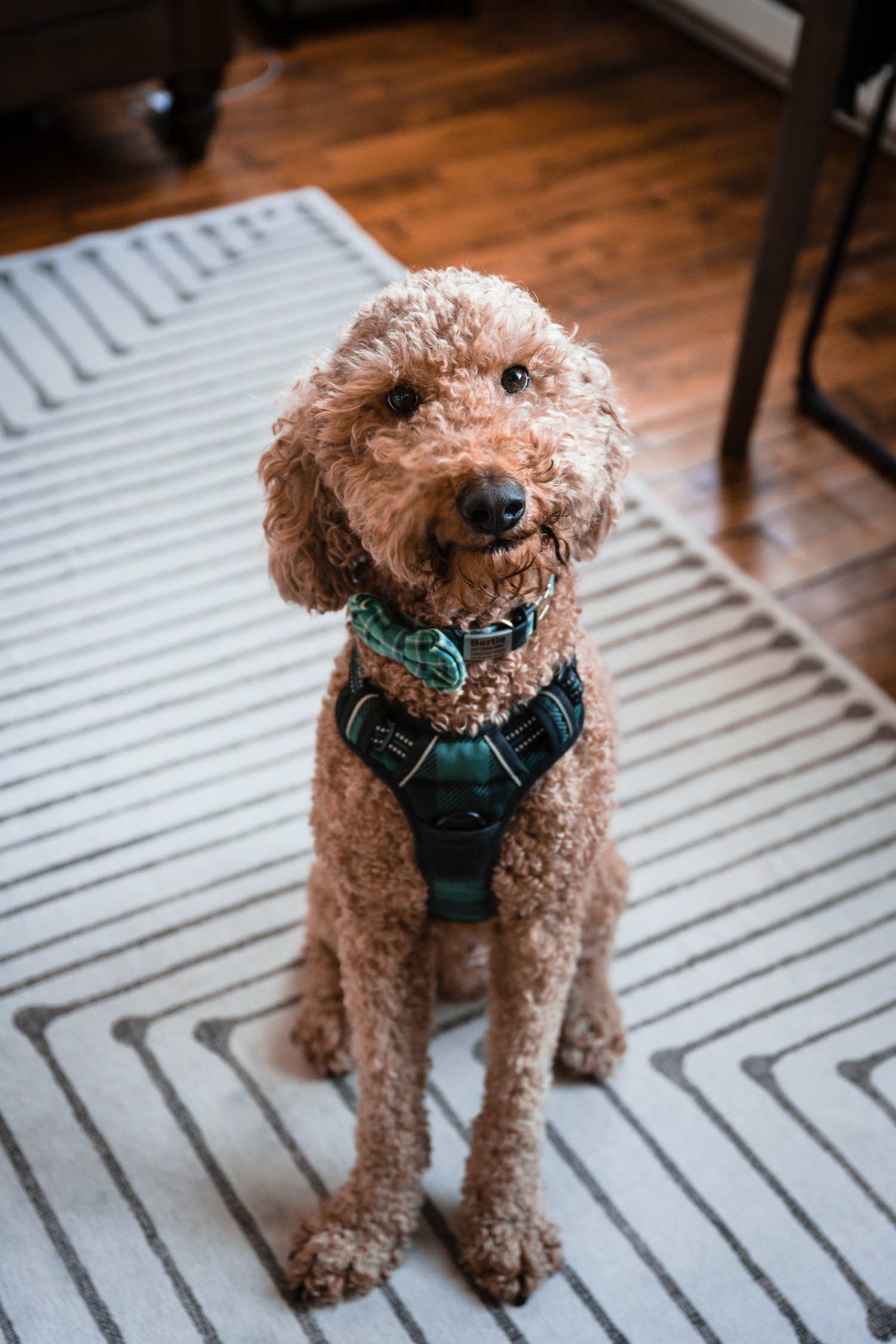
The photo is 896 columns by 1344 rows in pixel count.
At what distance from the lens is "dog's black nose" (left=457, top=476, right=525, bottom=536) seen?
872 mm

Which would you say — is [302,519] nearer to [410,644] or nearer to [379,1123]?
[410,644]

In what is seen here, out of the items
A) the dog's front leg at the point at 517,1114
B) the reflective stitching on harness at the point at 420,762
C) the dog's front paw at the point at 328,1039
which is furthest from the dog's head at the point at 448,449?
the dog's front paw at the point at 328,1039

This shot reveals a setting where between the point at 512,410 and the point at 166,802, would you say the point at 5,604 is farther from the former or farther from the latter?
the point at 512,410

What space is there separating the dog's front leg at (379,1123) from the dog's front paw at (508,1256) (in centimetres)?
7

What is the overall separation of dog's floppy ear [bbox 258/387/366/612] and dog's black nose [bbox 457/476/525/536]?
182 mm

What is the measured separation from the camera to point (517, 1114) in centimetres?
120

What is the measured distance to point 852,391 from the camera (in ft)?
7.76

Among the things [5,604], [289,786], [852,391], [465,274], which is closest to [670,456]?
[852,391]

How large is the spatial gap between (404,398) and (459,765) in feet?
1.00

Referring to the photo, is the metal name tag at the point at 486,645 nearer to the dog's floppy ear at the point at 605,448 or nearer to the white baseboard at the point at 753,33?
the dog's floppy ear at the point at 605,448

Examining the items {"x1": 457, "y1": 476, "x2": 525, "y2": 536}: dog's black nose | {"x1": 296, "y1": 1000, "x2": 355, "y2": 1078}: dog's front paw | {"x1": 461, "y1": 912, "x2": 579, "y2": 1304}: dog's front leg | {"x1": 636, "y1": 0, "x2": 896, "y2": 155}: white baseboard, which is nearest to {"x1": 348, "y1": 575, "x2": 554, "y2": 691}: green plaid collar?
{"x1": 457, "y1": 476, "x2": 525, "y2": 536}: dog's black nose

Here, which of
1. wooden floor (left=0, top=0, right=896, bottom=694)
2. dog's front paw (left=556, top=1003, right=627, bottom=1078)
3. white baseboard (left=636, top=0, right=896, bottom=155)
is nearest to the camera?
dog's front paw (left=556, top=1003, right=627, bottom=1078)

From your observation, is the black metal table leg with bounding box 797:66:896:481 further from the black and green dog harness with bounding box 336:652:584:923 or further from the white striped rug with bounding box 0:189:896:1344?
the black and green dog harness with bounding box 336:652:584:923

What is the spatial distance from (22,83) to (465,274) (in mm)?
1929
